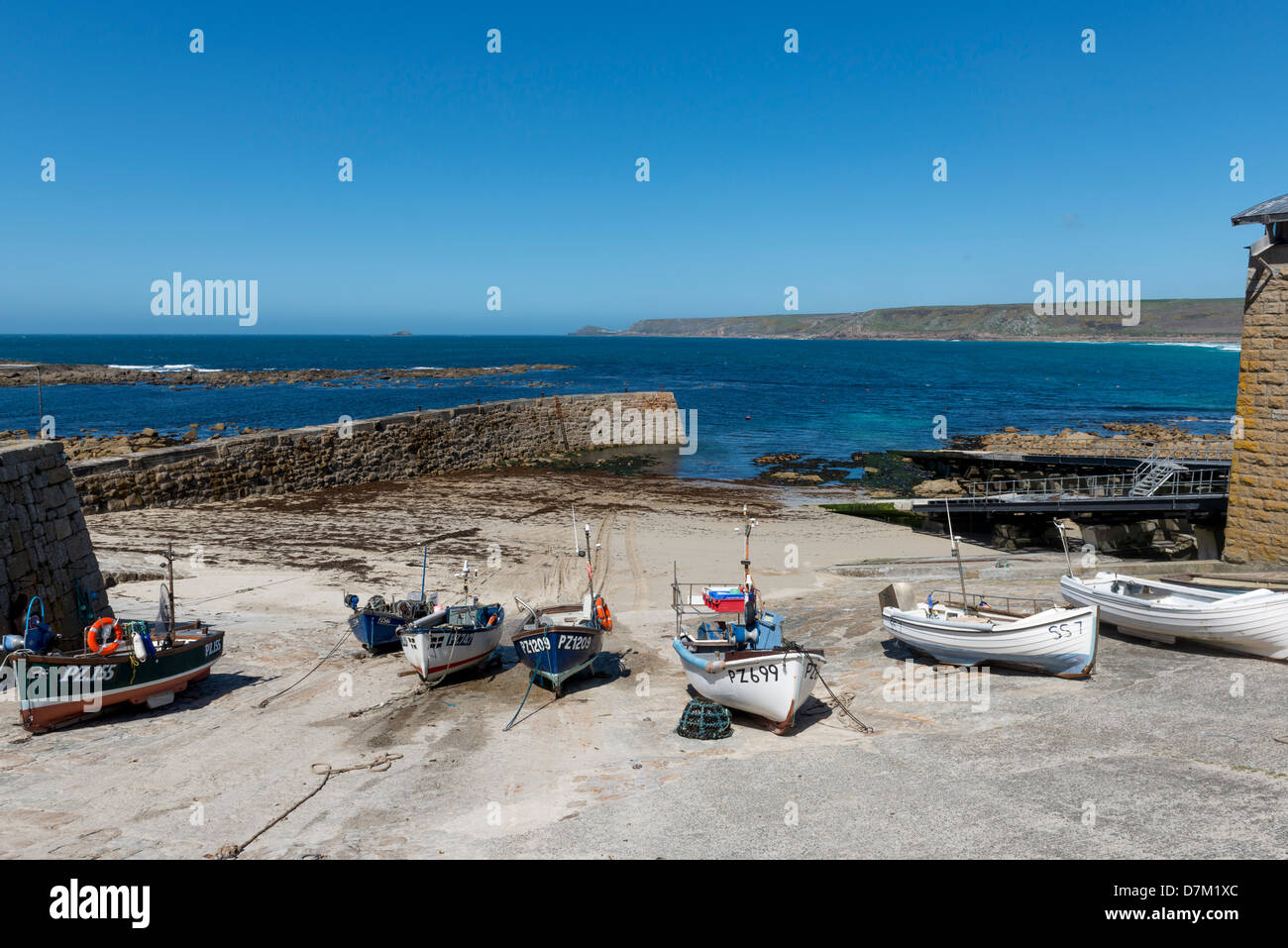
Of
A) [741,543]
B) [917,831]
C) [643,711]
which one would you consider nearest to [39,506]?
[643,711]

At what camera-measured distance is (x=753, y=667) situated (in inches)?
482

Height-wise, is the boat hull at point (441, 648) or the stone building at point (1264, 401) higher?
the stone building at point (1264, 401)

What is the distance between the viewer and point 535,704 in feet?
47.3

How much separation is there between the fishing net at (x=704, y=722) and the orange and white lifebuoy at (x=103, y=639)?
29.4ft

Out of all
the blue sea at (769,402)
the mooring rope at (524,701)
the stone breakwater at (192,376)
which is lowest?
the mooring rope at (524,701)

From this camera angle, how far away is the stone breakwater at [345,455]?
26.7 meters

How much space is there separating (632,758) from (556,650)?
3.10m

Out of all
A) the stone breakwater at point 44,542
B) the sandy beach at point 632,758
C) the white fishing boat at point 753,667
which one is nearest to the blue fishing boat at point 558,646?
the sandy beach at point 632,758

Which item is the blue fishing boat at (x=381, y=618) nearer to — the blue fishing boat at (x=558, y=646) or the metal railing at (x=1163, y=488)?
the blue fishing boat at (x=558, y=646)

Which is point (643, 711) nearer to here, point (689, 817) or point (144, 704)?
point (689, 817)

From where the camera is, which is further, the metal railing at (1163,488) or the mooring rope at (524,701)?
the metal railing at (1163,488)

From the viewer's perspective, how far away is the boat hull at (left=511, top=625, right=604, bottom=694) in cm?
1431

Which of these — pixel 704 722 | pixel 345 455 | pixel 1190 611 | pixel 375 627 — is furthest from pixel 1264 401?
pixel 345 455

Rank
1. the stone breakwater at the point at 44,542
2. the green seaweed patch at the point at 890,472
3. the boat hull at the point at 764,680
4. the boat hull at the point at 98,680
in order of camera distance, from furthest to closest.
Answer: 1. the green seaweed patch at the point at 890,472
2. the stone breakwater at the point at 44,542
3. the boat hull at the point at 764,680
4. the boat hull at the point at 98,680
